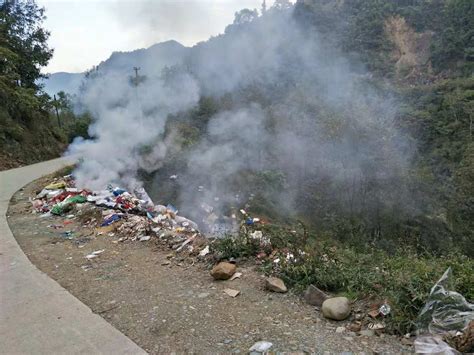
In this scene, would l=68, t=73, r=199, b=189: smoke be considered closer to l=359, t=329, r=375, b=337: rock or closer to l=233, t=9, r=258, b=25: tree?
l=359, t=329, r=375, b=337: rock

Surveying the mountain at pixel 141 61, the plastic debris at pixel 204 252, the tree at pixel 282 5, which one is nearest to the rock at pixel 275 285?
the plastic debris at pixel 204 252

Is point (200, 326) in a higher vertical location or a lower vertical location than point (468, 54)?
lower

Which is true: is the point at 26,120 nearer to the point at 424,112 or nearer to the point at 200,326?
the point at 200,326

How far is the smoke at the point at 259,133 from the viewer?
889cm

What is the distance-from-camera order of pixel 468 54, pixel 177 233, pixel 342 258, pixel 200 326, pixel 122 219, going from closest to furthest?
pixel 200 326, pixel 342 258, pixel 177 233, pixel 122 219, pixel 468 54

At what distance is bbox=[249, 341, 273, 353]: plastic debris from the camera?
2.14m

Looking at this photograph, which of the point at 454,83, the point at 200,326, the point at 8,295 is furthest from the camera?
the point at 454,83

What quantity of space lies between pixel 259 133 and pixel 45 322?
50.8 feet

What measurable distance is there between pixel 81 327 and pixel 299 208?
1275cm

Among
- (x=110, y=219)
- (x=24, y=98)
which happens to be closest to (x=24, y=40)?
(x=24, y=98)

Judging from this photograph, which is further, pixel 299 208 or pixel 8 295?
pixel 299 208

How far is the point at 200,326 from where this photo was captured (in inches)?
95.9

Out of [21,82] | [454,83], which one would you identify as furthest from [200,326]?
[454,83]

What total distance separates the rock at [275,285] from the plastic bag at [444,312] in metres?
1.01
